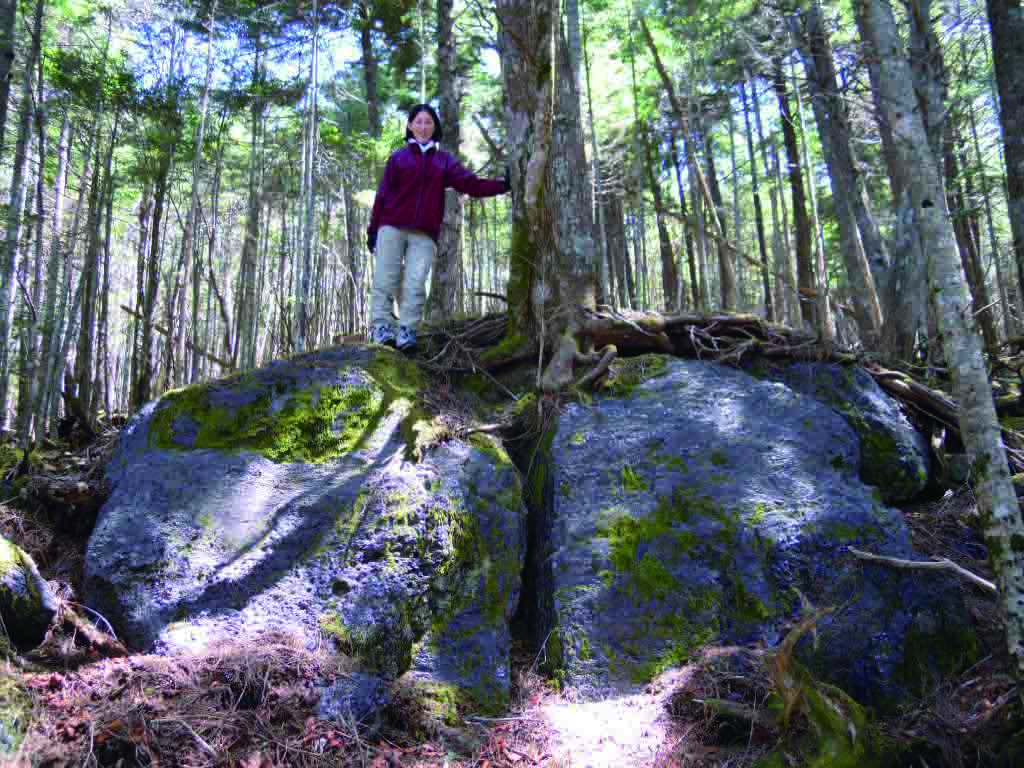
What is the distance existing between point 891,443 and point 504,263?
62.9 feet

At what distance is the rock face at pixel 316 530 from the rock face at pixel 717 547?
0.38 meters

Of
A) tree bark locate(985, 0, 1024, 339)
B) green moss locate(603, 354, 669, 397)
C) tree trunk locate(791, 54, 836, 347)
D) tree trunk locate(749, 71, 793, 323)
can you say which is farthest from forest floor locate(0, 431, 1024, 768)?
tree trunk locate(749, 71, 793, 323)

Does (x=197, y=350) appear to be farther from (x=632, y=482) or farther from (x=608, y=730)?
(x=608, y=730)

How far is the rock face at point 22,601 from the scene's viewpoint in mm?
2652

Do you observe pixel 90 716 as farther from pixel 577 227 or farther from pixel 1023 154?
pixel 1023 154

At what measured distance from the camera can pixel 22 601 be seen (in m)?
2.69

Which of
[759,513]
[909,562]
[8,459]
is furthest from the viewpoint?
[8,459]

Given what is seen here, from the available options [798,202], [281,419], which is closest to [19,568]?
[281,419]

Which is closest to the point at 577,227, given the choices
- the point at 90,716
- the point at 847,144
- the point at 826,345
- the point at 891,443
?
the point at 826,345

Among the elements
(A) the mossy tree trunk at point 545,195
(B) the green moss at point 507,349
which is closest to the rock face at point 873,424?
(A) the mossy tree trunk at point 545,195

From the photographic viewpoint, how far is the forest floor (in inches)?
87.0

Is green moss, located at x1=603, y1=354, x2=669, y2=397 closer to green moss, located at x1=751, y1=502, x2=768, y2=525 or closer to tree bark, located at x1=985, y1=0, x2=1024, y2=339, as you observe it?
green moss, located at x1=751, y1=502, x2=768, y2=525

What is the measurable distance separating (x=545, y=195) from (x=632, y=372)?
4.73ft

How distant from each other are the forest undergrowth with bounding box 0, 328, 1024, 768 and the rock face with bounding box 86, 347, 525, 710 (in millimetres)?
185
